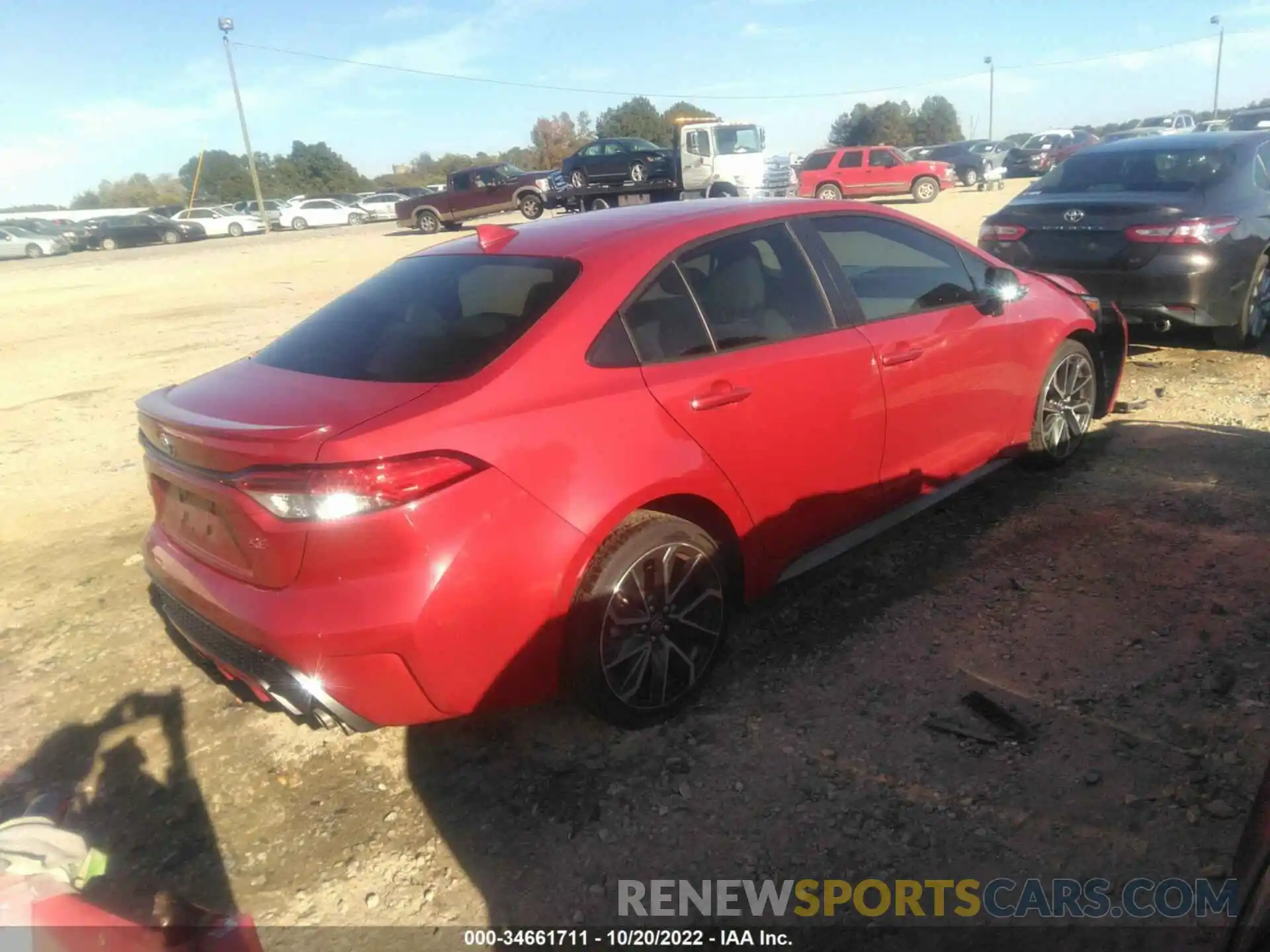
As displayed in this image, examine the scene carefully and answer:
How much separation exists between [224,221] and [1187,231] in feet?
140

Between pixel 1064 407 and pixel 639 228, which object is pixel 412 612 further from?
pixel 1064 407

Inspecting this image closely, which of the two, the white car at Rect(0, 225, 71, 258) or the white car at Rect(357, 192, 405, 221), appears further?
the white car at Rect(357, 192, 405, 221)

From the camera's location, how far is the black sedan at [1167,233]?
6.24 m

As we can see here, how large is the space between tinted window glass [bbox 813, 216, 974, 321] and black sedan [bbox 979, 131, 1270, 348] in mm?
2880

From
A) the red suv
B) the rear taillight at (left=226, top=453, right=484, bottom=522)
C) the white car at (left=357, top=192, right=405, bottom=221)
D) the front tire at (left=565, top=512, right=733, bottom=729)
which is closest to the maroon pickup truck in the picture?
the red suv

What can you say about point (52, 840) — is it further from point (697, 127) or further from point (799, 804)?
point (697, 127)

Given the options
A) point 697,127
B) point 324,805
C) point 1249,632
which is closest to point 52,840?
point 324,805

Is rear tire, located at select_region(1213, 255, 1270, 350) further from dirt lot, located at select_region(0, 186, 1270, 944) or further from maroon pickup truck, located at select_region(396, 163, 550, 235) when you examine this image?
maroon pickup truck, located at select_region(396, 163, 550, 235)

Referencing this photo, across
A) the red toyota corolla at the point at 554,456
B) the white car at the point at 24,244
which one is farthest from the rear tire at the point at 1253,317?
the white car at the point at 24,244

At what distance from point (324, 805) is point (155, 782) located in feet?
2.11

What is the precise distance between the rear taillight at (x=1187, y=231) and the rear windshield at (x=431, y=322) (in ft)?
16.5

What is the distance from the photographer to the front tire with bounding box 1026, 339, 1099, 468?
4.69 meters

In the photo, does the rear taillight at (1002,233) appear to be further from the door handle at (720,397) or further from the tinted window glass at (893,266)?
the door handle at (720,397)

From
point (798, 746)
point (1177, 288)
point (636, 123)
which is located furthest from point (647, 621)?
point (636, 123)
